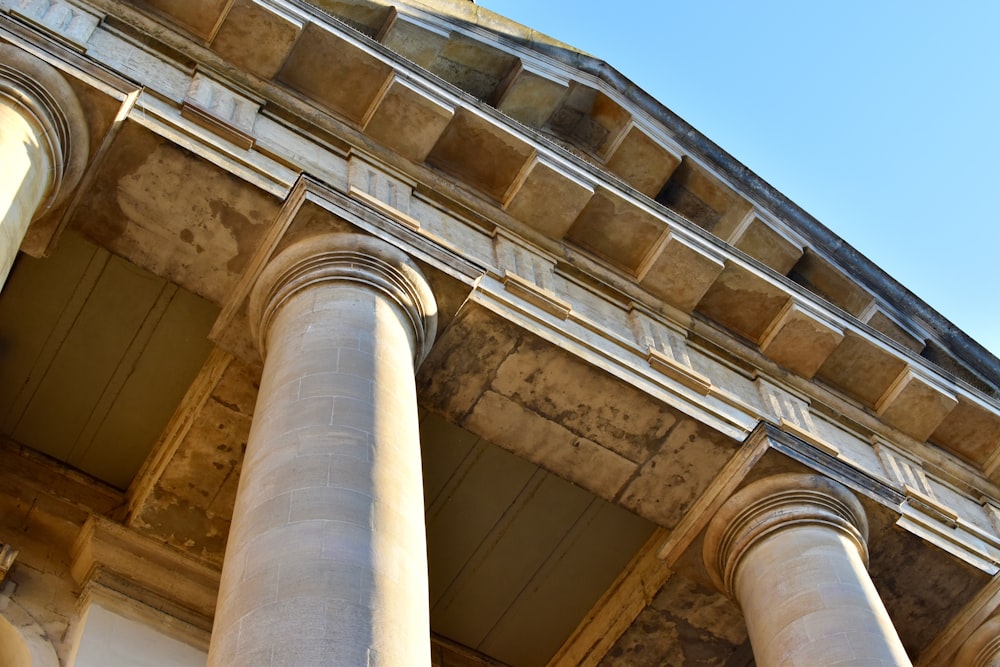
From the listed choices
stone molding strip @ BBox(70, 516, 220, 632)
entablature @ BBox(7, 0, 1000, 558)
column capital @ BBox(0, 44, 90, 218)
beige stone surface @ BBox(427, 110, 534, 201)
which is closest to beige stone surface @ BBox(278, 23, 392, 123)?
entablature @ BBox(7, 0, 1000, 558)

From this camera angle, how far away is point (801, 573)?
498 inches

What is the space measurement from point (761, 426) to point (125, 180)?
7.00m

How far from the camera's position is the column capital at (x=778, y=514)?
13.4 meters

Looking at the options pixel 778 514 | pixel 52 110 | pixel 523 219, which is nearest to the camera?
pixel 52 110

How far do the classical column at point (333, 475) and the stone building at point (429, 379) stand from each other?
0.05 m

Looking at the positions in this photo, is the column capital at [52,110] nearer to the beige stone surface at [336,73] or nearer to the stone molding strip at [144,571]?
the beige stone surface at [336,73]

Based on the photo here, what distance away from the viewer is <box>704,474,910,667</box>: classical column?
11727 millimetres

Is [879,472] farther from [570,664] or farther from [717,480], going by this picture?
[570,664]

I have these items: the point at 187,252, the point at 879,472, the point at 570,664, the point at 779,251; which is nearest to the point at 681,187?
the point at 779,251

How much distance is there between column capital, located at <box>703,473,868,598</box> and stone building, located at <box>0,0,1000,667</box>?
0.10 ft

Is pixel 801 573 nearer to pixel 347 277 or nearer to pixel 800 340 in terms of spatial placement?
pixel 800 340

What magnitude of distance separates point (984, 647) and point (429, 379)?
23.5ft

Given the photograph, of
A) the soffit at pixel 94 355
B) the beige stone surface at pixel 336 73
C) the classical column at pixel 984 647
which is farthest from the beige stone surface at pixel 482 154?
the classical column at pixel 984 647

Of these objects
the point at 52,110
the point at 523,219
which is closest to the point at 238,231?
the point at 52,110
